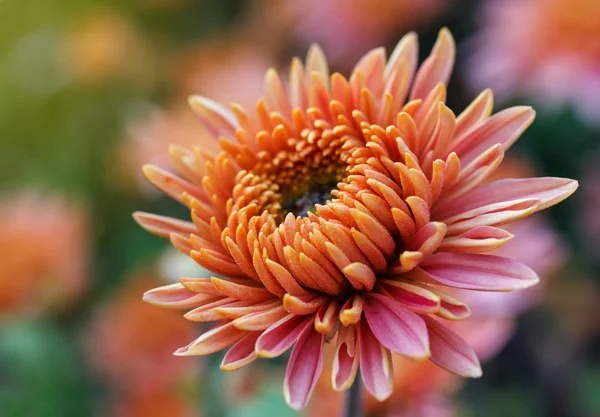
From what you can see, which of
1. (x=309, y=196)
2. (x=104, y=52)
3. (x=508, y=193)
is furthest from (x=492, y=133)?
(x=104, y=52)

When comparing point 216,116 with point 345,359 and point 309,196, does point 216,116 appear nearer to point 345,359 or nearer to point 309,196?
point 309,196

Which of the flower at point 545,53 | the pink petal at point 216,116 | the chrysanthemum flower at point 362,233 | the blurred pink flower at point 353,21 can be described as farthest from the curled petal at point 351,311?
the blurred pink flower at point 353,21

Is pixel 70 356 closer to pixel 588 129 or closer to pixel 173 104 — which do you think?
pixel 173 104

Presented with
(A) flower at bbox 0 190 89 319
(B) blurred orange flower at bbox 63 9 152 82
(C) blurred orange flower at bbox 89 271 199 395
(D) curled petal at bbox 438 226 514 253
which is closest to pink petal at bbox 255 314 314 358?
(D) curled petal at bbox 438 226 514 253

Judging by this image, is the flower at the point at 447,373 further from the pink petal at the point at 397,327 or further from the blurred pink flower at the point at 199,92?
the blurred pink flower at the point at 199,92

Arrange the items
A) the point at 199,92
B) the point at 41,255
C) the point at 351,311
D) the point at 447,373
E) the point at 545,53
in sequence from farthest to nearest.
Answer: the point at 199,92 → the point at 41,255 → the point at 545,53 → the point at 447,373 → the point at 351,311
